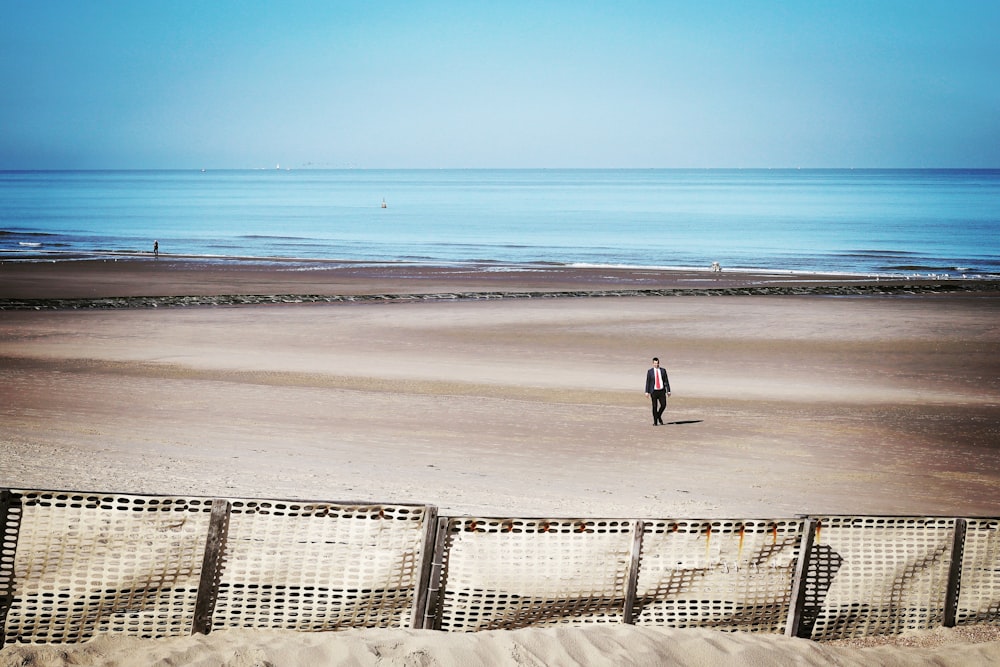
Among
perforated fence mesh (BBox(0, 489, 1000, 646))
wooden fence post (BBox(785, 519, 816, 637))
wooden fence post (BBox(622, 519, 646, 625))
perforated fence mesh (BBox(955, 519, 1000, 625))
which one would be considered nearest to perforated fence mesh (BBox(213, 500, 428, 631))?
perforated fence mesh (BBox(0, 489, 1000, 646))

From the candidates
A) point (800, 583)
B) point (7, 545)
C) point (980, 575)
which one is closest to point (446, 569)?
point (800, 583)

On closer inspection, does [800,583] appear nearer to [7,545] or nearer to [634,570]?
[634,570]

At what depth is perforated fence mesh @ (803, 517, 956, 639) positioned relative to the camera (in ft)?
29.7

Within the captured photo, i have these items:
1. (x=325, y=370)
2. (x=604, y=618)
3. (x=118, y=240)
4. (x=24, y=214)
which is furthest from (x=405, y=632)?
(x=24, y=214)

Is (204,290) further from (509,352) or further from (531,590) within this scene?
(531,590)

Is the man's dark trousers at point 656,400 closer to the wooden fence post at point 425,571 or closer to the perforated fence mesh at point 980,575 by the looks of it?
A: the perforated fence mesh at point 980,575

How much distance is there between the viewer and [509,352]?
29641 mm

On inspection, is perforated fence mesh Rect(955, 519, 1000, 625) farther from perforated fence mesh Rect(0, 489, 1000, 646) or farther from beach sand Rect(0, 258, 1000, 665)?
beach sand Rect(0, 258, 1000, 665)

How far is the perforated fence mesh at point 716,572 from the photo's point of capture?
876 cm

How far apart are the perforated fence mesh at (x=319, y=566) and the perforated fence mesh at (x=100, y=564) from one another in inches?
14.4

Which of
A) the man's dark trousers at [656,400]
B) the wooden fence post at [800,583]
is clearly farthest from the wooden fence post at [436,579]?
the man's dark trousers at [656,400]

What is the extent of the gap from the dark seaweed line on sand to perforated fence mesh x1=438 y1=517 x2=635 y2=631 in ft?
113

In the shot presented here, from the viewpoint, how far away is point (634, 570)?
8.65 meters

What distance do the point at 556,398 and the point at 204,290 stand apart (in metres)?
28.1
